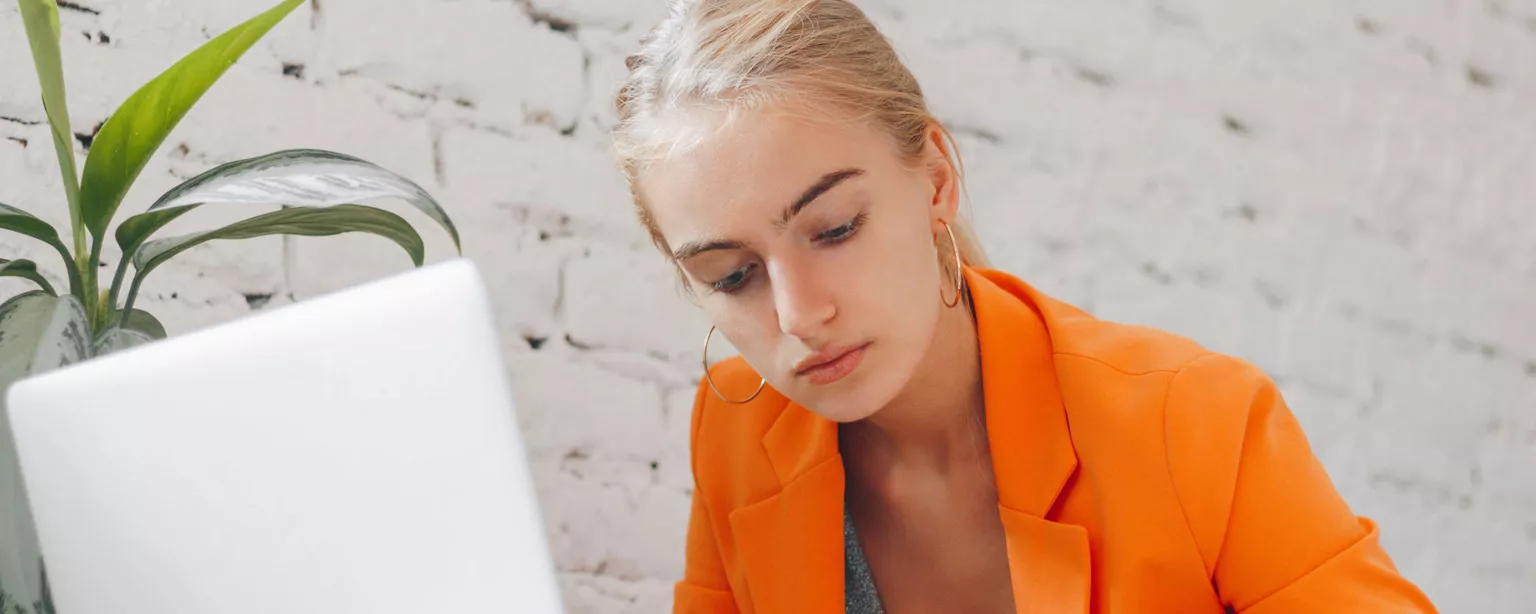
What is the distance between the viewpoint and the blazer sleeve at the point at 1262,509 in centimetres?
75

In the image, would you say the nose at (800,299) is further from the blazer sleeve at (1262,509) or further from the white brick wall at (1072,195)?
the white brick wall at (1072,195)

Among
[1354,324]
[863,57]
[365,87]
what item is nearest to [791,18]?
[863,57]

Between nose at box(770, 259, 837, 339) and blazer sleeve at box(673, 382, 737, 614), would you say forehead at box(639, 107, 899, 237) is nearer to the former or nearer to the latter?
nose at box(770, 259, 837, 339)

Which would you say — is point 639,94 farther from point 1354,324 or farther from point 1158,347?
point 1354,324

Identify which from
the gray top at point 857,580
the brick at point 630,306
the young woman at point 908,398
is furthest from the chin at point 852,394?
the brick at point 630,306

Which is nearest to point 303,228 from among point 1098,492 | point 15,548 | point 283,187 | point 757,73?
point 283,187

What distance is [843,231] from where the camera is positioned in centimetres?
78

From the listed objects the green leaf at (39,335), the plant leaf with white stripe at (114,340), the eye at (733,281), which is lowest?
the eye at (733,281)

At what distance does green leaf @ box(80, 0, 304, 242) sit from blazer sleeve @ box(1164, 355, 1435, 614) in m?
0.66

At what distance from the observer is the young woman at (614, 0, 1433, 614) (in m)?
0.77

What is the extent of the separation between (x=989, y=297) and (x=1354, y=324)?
912mm

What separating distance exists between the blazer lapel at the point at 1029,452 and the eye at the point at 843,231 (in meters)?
0.21

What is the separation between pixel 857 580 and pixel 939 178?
0.36 metres

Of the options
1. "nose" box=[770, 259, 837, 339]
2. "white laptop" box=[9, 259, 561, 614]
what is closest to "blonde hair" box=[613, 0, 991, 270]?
"nose" box=[770, 259, 837, 339]
